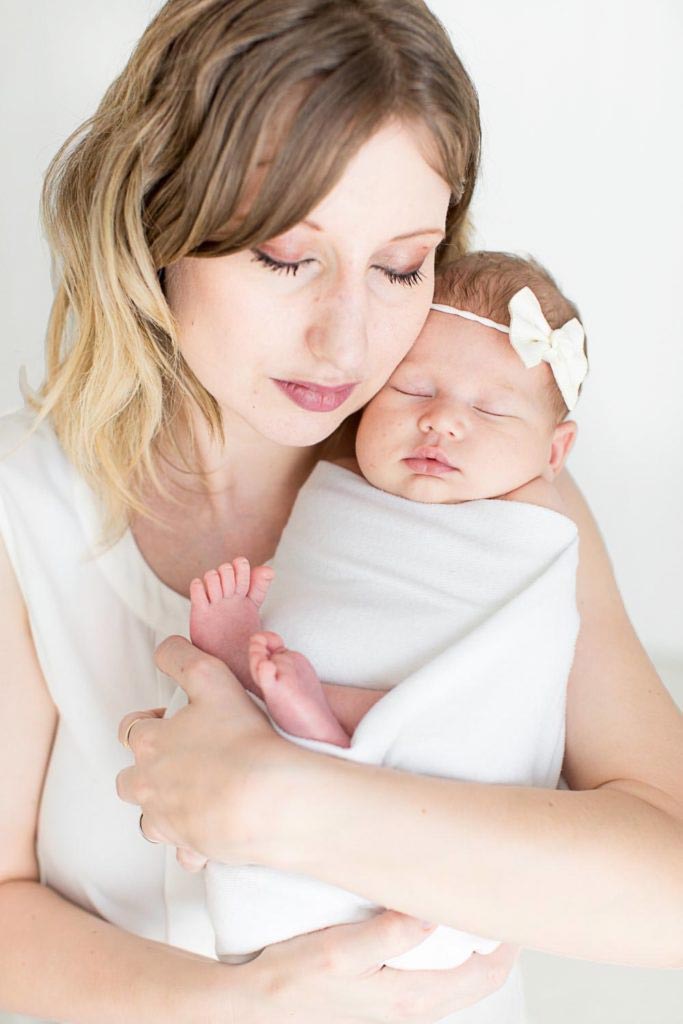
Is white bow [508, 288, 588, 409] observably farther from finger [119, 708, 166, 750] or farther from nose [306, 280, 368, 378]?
finger [119, 708, 166, 750]

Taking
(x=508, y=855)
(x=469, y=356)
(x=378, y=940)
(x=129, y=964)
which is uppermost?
(x=469, y=356)

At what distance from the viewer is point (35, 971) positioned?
1.58m

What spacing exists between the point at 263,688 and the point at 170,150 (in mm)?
674

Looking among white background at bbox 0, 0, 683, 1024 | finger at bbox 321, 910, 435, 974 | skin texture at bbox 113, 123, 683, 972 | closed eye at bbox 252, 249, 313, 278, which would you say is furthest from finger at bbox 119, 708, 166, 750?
white background at bbox 0, 0, 683, 1024

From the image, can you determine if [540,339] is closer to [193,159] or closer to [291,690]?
[193,159]

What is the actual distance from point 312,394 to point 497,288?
359mm

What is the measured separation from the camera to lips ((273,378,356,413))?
1.54 meters

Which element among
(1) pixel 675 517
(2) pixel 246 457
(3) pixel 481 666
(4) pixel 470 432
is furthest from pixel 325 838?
(1) pixel 675 517

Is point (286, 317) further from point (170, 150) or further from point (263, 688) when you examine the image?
point (263, 688)

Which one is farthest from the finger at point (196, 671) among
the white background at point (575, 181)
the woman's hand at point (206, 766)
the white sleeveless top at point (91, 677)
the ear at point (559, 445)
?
the white background at point (575, 181)

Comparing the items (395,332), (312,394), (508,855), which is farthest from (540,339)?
(508,855)

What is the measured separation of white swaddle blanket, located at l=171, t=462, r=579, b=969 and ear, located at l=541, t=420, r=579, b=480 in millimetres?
189

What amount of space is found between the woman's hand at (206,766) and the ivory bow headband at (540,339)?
24.3 inches

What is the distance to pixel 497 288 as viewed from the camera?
1709 millimetres
